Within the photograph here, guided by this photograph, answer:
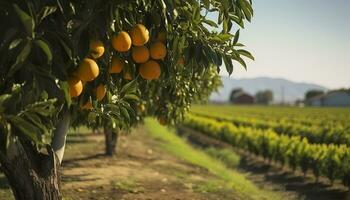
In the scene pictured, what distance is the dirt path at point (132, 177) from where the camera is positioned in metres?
8.69

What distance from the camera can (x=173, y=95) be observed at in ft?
27.2

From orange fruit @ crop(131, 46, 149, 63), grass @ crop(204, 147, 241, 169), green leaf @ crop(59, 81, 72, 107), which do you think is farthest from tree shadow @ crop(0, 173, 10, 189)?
grass @ crop(204, 147, 241, 169)

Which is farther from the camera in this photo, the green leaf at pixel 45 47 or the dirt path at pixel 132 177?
the dirt path at pixel 132 177

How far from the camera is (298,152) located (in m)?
14.9

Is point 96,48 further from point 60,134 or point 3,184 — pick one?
point 3,184

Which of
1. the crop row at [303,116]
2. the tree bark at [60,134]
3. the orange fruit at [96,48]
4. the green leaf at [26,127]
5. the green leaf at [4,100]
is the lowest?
the crop row at [303,116]

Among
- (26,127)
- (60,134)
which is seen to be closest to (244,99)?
(60,134)

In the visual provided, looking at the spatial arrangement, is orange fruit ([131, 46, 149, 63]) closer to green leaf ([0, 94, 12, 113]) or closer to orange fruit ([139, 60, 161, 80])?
orange fruit ([139, 60, 161, 80])

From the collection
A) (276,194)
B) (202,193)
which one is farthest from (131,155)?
(202,193)

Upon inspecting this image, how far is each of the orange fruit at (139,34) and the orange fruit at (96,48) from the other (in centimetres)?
28

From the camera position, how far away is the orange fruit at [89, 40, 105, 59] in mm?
3242

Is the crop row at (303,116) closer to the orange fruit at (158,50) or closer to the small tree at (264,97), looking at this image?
the orange fruit at (158,50)

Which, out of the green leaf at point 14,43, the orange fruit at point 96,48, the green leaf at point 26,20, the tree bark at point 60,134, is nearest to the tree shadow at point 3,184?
the tree bark at point 60,134

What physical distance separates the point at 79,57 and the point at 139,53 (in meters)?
0.58
